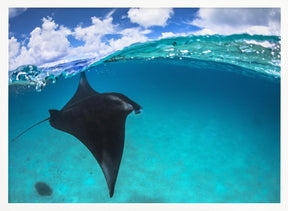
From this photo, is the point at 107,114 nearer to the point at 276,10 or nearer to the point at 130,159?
the point at 130,159

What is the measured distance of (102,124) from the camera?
231cm

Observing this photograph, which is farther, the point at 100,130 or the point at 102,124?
the point at 102,124

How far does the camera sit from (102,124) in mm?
2311

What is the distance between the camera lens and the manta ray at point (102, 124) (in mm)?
1775

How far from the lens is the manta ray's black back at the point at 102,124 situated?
178 centimetres

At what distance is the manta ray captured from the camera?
5.82 feet

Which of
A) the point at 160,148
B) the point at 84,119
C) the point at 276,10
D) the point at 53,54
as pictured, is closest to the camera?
the point at 84,119

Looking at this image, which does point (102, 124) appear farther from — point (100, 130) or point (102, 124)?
point (100, 130)

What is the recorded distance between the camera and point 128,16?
296 centimetres

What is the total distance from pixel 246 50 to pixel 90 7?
3.65 meters

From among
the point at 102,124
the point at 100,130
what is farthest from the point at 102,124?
the point at 100,130

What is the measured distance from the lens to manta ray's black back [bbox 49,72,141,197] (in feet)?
5.83

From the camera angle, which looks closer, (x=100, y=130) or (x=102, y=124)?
(x=100, y=130)
